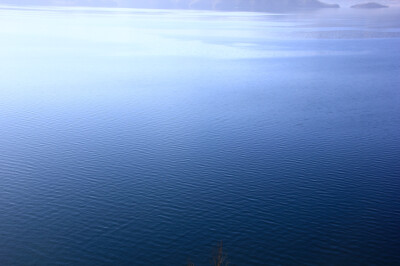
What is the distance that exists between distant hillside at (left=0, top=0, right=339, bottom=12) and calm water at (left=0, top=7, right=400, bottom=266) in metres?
120

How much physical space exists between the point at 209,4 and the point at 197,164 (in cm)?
15595

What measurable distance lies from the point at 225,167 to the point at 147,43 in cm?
4627

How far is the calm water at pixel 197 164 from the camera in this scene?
1512 centimetres

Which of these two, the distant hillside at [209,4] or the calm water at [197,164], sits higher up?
the calm water at [197,164]

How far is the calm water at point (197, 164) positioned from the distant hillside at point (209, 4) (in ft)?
394

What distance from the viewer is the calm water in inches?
595

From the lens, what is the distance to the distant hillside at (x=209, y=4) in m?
156

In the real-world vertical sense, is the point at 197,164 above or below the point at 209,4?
above

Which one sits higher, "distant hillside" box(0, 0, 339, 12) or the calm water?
the calm water

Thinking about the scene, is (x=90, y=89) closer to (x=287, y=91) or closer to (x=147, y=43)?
(x=287, y=91)

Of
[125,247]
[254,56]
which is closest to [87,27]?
[254,56]

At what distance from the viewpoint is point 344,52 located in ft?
185

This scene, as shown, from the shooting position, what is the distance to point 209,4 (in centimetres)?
16838

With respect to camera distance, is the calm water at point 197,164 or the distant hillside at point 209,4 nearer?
the calm water at point 197,164
